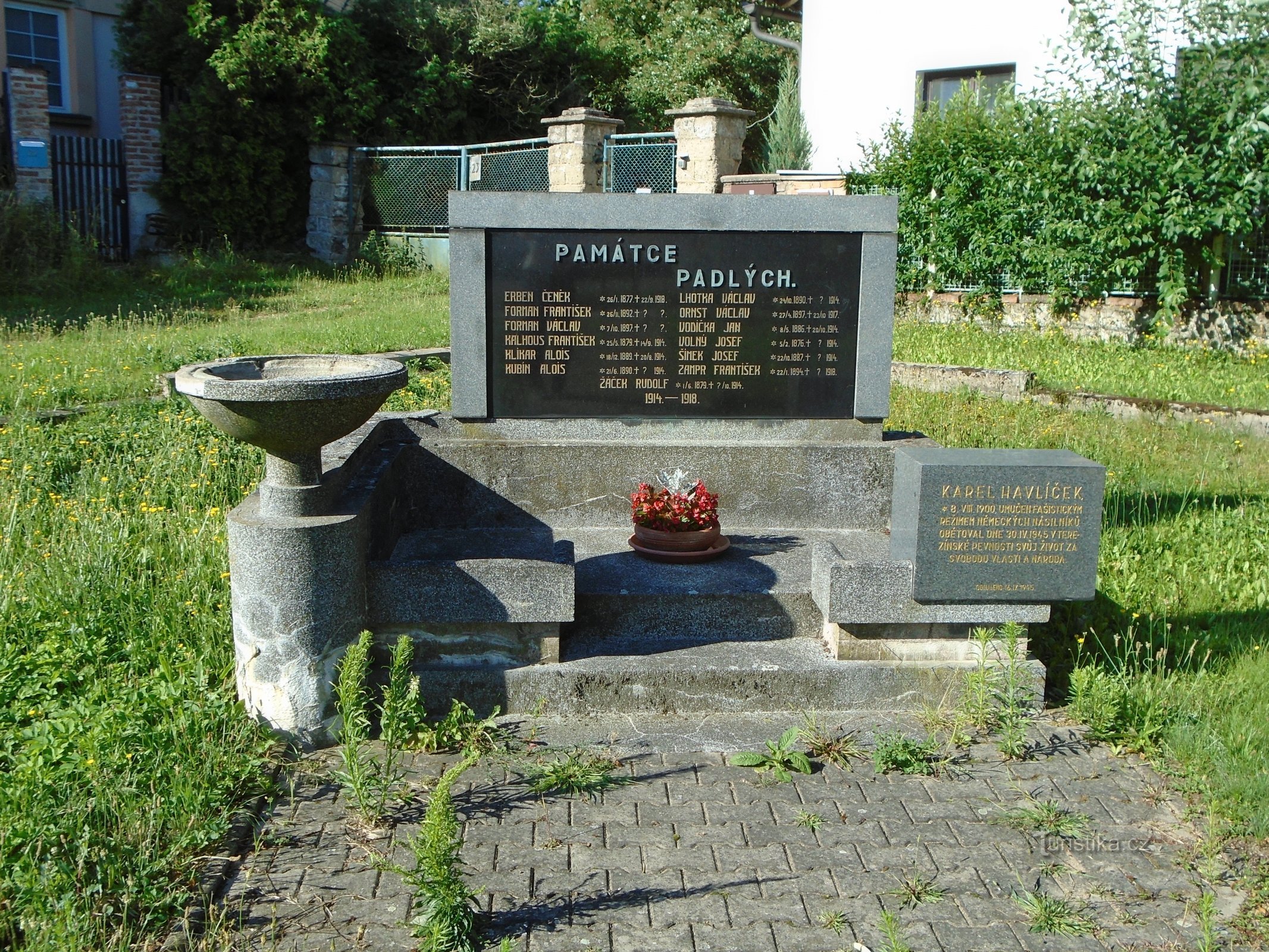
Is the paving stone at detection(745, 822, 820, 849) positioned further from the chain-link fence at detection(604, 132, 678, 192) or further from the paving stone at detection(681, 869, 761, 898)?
the chain-link fence at detection(604, 132, 678, 192)

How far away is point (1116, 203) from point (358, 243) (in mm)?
12149

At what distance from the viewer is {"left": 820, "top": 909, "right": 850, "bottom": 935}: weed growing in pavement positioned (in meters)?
3.32

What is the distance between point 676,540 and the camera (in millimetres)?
5641

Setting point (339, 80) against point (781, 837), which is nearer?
point (781, 837)

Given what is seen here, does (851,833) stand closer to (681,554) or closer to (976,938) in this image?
(976,938)

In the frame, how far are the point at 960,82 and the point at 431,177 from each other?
27.6 ft

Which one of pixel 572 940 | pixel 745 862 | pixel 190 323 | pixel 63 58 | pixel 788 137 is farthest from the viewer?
pixel 63 58

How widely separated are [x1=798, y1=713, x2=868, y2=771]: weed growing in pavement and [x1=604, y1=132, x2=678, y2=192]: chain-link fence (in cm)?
1372

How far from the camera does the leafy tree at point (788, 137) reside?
19.6 m

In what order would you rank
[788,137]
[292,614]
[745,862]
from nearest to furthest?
[745,862], [292,614], [788,137]

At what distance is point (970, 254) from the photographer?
14.8 m

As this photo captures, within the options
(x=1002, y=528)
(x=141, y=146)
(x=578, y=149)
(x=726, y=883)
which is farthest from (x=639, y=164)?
(x=726, y=883)

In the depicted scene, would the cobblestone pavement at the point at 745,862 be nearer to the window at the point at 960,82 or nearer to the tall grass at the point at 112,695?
the tall grass at the point at 112,695

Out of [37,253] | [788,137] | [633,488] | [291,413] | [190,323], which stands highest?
[788,137]
